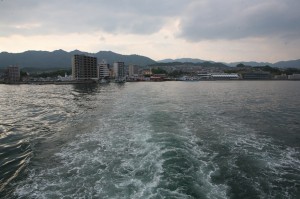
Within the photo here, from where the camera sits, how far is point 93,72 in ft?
421

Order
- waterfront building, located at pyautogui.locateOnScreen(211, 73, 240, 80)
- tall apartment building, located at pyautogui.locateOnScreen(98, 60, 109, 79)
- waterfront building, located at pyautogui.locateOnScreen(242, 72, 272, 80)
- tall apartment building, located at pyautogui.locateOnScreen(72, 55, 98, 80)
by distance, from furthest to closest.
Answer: waterfront building, located at pyautogui.locateOnScreen(242, 72, 272, 80)
waterfront building, located at pyautogui.locateOnScreen(211, 73, 240, 80)
tall apartment building, located at pyautogui.locateOnScreen(98, 60, 109, 79)
tall apartment building, located at pyautogui.locateOnScreen(72, 55, 98, 80)

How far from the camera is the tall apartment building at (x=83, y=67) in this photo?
119m

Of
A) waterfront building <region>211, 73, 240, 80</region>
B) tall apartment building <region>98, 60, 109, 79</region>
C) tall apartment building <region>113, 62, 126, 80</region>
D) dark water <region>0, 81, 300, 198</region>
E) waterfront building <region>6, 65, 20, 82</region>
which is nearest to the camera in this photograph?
dark water <region>0, 81, 300, 198</region>

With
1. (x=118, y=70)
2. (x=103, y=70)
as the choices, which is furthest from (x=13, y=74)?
(x=118, y=70)

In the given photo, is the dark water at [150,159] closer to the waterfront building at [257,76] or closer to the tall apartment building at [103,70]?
the tall apartment building at [103,70]

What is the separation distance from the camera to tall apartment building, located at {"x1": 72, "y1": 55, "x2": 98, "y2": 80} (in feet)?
390

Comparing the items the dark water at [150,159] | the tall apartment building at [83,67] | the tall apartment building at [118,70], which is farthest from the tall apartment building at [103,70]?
the dark water at [150,159]

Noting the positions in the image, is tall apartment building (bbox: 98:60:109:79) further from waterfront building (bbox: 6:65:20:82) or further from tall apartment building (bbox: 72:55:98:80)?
waterfront building (bbox: 6:65:20:82)

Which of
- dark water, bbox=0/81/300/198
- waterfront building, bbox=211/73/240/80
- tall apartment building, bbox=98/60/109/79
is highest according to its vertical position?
tall apartment building, bbox=98/60/109/79

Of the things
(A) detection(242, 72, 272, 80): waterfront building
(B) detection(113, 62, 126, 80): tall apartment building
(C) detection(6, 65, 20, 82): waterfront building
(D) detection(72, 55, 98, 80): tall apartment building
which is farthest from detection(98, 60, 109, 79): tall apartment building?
(A) detection(242, 72, 272, 80): waterfront building

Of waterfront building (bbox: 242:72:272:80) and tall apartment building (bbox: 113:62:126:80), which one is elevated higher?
tall apartment building (bbox: 113:62:126:80)

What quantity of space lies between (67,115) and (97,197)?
17106 mm

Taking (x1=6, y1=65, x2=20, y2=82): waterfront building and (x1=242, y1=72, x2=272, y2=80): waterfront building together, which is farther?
(x1=242, y1=72, x2=272, y2=80): waterfront building

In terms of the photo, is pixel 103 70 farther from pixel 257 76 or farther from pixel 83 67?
pixel 257 76
